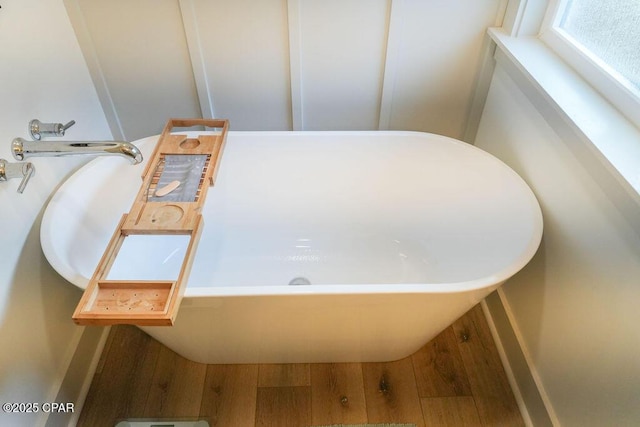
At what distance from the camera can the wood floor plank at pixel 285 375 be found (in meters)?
1.39

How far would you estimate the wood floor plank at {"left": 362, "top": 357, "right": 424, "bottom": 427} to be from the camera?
132 cm

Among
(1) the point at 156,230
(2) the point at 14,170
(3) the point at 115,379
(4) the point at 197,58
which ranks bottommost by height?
(3) the point at 115,379

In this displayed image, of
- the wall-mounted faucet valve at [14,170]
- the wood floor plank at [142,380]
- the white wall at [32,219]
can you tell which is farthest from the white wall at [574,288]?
the white wall at [32,219]

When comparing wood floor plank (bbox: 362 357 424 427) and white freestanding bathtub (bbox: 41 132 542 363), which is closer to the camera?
white freestanding bathtub (bbox: 41 132 542 363)

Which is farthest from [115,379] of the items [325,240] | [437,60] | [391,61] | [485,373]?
[437,60]

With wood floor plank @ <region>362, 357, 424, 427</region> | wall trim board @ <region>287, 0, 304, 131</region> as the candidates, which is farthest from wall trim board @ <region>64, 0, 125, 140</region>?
wood floor plank @ <region>362, 357, 424, 427</region>

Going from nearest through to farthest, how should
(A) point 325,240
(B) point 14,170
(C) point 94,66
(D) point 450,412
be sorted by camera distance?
(B) point 14,170
(D) point 450,412
(C) point 94,66
(A) point 325,240

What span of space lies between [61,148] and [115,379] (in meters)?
0.80

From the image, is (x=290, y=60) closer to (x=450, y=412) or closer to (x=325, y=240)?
(x=325, y=240)

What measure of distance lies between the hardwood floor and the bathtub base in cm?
5

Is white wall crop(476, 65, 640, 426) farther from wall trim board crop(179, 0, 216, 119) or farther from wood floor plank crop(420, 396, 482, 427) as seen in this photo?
wall trim board crop(179, 0, 216, 119)

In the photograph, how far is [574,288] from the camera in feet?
3.59

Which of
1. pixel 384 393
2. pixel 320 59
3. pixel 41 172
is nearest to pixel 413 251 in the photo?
pixel 384 393

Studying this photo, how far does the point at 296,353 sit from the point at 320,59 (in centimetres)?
102
